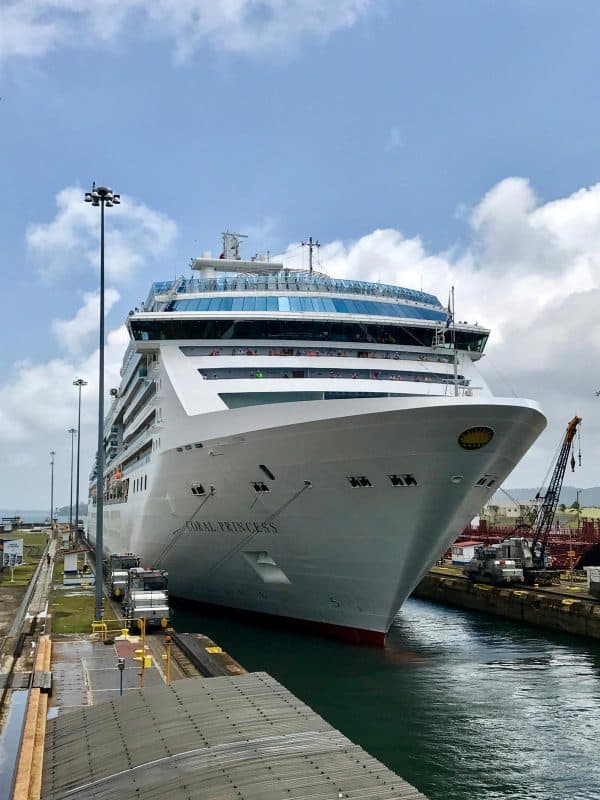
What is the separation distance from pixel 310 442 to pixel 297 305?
926 cm

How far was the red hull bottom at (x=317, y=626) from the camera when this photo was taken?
21688 millimetres

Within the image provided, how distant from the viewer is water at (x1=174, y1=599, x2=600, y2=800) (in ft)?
44.8

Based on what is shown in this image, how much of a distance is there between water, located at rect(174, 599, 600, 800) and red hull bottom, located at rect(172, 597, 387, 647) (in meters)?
0.22

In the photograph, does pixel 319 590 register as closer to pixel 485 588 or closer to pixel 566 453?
pixel 485 588

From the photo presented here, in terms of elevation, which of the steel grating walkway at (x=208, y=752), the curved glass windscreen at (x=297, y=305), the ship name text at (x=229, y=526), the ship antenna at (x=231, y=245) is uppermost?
the ship antenna at (x=231, y=245)

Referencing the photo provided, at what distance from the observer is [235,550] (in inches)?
933

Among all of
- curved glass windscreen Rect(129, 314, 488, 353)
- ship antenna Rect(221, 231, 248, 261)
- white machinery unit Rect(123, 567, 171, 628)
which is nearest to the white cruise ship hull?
white machinery unit Rect(123, 567, 171, 628)

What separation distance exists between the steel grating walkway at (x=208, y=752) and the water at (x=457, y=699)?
15.2ft

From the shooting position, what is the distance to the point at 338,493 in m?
20.3

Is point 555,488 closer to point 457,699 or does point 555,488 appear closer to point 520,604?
point 520,604

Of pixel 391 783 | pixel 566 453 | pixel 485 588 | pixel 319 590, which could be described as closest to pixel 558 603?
pixel 485 588

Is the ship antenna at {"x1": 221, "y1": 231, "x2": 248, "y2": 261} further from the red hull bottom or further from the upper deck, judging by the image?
the red hull bottom

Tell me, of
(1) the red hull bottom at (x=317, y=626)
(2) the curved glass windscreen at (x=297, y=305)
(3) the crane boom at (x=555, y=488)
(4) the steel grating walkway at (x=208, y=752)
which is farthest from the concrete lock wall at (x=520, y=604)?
(4) the steel grating walkway at (x=208, y=752)

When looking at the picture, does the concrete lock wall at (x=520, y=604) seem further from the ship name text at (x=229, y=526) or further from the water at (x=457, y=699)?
the ship name text at (x=229, y=526)
